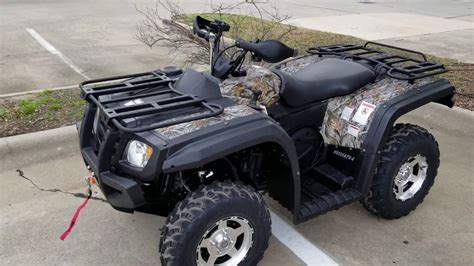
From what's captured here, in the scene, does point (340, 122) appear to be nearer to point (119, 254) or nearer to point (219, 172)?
point (219, 172)

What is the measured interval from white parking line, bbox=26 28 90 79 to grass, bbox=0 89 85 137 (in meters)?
1.33

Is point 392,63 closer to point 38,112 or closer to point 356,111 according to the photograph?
point 356,111

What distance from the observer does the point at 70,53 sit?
835cm

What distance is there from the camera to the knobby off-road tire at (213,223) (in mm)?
2451

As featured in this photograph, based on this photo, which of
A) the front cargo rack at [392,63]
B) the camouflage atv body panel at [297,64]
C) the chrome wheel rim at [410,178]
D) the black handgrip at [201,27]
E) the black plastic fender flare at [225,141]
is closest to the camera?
the black plastic fender flare at [225,141]

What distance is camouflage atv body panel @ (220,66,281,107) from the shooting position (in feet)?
9.40

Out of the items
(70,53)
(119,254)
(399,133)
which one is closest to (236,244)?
(119,254)

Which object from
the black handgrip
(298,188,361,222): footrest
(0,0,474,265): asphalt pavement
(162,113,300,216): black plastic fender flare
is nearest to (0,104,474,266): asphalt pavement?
(0,0,474,265): asphalt pavement

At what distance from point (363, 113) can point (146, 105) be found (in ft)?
5.03

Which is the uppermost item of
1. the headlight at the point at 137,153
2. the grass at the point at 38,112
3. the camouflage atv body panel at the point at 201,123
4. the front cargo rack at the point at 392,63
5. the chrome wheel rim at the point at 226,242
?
the front cargo rack at the point at 392,63

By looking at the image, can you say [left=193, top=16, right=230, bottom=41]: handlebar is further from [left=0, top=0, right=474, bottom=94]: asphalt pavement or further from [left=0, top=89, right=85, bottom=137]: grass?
[left=0, top=0, right=474, bottom=94]: asphalt pavement

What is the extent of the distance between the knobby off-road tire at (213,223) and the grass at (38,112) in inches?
114

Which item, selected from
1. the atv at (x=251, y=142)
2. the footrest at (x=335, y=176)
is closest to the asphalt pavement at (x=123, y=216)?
the atv at (x=251, y=142)

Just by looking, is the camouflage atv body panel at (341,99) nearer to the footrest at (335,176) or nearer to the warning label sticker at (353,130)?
A: the warning label sticker at (353,130)
